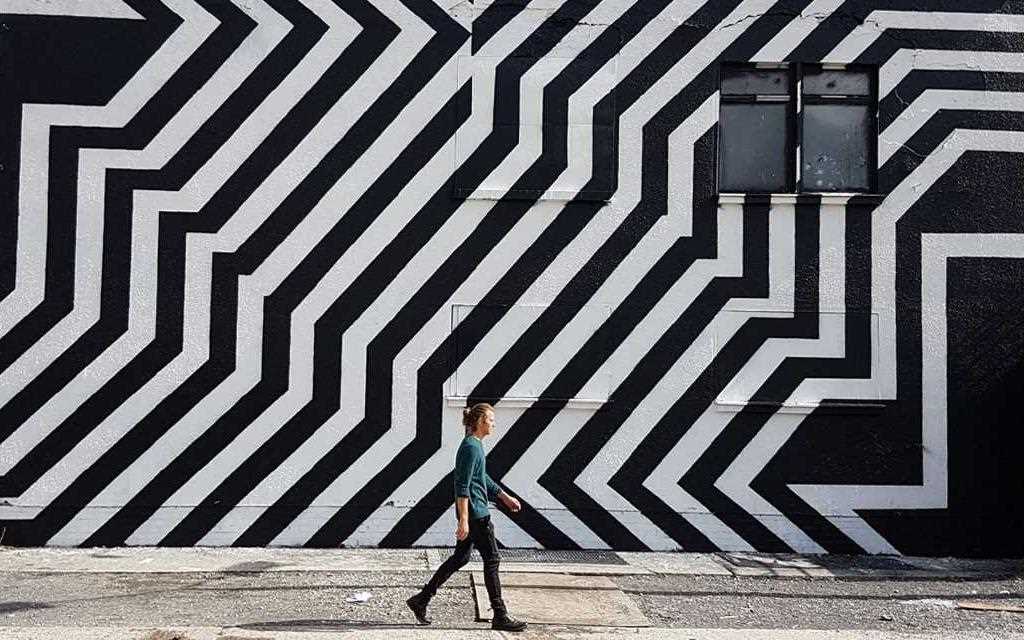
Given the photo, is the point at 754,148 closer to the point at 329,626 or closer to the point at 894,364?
the point at 894,364

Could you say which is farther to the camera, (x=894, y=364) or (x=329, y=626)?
(x=894, y=364)

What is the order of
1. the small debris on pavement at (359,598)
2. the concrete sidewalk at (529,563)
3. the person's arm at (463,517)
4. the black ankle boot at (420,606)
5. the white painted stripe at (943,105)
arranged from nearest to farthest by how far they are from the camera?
1. the person's arm at (463,517)
2. the black ankle boot at (420,606)
3. the small debris on pavement at (359,598)
4. the concrete sidewalk at (529,563)
5. the white painted stripe at (943,105)

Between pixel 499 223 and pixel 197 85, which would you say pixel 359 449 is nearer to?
pixel 499 223

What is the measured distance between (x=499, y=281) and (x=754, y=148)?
2.96 m

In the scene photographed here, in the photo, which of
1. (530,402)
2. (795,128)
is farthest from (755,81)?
(530,402)

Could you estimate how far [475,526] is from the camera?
29.3ft

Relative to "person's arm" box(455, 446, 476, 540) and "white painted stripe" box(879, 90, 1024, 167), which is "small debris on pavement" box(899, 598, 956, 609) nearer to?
"person's arm" box(455, 446, 476, 540)

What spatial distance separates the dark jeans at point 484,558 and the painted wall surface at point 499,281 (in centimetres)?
339

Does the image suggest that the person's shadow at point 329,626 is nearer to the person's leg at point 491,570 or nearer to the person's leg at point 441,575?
the person's leg at point 441,575

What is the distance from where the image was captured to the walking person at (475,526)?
8859 mm

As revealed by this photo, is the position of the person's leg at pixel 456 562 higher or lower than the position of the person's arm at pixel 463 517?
lower

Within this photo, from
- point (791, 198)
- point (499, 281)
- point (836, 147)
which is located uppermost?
point (836, 147)

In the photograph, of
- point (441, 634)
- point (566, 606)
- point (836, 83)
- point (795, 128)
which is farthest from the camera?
point (836, 83)

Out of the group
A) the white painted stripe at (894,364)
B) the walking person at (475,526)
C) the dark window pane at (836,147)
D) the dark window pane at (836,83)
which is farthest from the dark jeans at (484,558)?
the dark window pane at (836,83)
